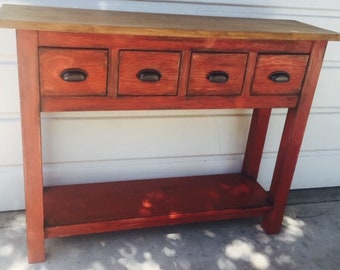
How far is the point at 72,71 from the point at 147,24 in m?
0.35

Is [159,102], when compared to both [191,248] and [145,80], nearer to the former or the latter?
[145,80]

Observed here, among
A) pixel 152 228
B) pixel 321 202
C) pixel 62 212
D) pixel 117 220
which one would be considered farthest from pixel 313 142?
pixel 62 212

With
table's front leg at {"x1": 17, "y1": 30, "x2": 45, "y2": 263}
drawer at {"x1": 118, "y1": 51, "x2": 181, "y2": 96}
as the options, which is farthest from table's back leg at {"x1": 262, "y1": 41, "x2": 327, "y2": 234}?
table's front leg at {"x1": 17, "y1": 30, "x2": 45, "y2": 263}

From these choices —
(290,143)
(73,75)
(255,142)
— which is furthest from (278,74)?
(73,75)

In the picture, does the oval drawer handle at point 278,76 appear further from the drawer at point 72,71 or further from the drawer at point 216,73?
the drawer at point 72,71

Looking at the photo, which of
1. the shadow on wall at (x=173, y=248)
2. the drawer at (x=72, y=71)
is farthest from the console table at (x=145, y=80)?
the shadow on wall at (x=173, y=248)

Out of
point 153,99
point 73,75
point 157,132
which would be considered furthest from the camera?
point 157,132

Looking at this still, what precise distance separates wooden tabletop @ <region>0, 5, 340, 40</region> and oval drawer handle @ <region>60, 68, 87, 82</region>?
0.16m

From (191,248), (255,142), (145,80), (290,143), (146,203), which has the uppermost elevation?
(145,80)

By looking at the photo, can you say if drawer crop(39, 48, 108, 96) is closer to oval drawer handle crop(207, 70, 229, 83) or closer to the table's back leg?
oval drawer handle crop(207, 70, 229, 83)

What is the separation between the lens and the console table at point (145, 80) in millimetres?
1625

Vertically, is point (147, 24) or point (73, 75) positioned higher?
point (147, 24)

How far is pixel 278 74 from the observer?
6.29 ft

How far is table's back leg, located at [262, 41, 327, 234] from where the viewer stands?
1969mm
